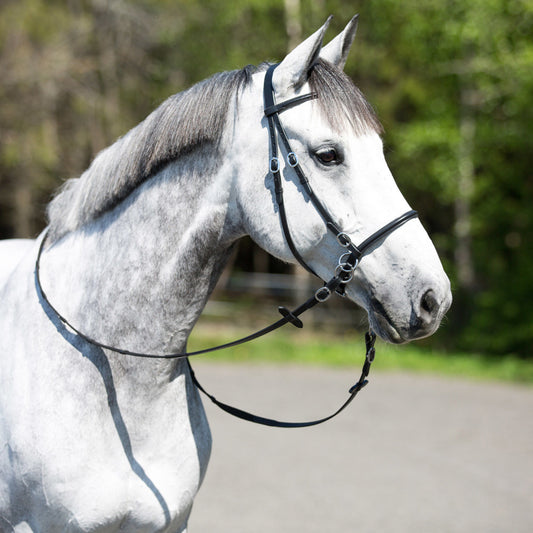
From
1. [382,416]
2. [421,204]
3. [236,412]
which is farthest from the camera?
[421,204]

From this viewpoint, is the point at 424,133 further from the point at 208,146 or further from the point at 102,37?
the point at 208,146

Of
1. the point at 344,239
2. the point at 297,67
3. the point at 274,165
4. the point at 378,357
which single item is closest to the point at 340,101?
the point at 297,67

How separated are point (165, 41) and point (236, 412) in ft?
48.4

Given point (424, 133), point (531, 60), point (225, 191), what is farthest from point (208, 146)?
point (424, 133)

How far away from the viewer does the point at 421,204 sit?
50.7 ft

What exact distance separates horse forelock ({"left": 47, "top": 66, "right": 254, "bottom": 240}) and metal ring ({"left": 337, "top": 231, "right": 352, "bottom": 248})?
48 centimetres

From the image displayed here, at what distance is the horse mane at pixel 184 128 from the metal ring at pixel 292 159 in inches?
5.7

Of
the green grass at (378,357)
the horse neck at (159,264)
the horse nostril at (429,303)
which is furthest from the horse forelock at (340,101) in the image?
the green grass at (378,357)

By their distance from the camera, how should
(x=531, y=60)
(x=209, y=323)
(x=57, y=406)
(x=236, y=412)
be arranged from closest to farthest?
(x=57, y=406) → (x=236, y=412) → (x=531, y=60) → (x=209, y=323)

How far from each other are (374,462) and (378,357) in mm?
4881

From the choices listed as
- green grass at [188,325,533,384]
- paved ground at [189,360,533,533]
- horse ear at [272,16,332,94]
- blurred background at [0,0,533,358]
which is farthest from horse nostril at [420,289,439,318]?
blurred background at [0,0,533,358]

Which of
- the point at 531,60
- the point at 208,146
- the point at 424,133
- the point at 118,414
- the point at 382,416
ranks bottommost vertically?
the point at 382,416

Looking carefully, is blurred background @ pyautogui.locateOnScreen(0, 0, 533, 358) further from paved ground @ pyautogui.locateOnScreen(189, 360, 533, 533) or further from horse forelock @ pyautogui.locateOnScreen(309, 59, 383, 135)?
horse forelock @ pyautogui.locateOnScreen(309, 59, 383, 135)

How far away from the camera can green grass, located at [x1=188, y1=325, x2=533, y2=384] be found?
32.9 ft
